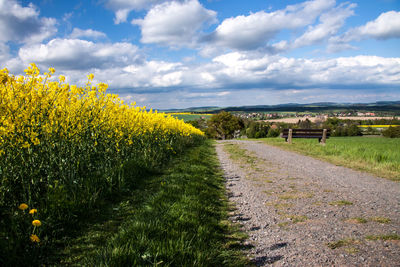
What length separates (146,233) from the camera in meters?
3.06

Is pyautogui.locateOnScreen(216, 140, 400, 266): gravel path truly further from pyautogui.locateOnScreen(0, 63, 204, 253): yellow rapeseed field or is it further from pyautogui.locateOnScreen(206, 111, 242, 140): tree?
pyautogui.locateOnScreen(206, 111, 242, 140): tree

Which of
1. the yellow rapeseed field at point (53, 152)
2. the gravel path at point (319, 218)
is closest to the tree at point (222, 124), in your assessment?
the gravel path at point (319, 218)

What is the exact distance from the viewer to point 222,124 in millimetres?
68062

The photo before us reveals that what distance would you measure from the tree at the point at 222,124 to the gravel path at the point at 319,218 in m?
60.5

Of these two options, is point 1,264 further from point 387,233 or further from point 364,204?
point 364,204

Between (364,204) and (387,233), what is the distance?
137 centimetres

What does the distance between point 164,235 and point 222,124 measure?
65.5 meters

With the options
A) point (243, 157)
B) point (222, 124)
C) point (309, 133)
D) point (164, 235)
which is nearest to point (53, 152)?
point (164, 235)

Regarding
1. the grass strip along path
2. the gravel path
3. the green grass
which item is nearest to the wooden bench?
the green grass

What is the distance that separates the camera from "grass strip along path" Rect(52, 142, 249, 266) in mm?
2568

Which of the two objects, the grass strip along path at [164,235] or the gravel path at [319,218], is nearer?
the grass strip along path at [164,235]

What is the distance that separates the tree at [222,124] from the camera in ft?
221

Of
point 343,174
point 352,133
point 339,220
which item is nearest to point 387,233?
point 339,220

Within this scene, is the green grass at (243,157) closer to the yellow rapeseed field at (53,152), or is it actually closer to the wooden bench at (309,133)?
the yellow rapeseed field at (53,152)
